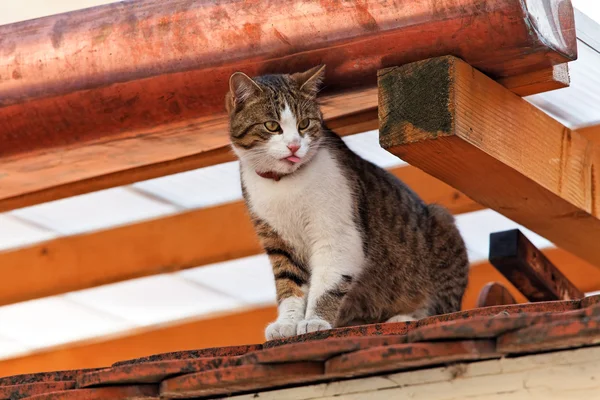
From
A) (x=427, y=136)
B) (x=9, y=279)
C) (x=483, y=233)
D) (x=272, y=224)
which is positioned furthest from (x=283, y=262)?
(x=9, y=279)

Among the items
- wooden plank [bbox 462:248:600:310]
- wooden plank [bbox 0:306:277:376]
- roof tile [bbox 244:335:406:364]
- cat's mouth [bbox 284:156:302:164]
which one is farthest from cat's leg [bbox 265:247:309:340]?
wooden plank [bbox 0:306:277:376]

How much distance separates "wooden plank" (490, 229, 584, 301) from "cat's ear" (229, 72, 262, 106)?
4.56ft

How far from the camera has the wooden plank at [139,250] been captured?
5527 mm

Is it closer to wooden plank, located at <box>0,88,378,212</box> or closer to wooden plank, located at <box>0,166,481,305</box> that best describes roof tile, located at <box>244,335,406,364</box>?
wooden plank, located at <box>0,88,378,212</box>

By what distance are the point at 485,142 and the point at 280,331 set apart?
98cm

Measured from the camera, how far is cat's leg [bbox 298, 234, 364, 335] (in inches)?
143

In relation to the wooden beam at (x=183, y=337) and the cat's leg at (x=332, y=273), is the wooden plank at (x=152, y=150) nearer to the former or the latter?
the cat's leg at (x=332, y=273)

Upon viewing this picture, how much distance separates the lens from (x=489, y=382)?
7.48 feet

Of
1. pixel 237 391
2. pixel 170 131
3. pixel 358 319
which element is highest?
pixel 170 131

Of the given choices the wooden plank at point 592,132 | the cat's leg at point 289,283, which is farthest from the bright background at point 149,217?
the cat's leg at point 289,283

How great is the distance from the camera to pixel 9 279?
5871mm

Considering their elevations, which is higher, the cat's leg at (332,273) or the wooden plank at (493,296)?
the wooden plank at (493,296)

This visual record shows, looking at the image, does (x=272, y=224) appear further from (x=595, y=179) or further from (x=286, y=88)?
(x=595, y=179)

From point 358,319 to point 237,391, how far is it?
67.7 inches
